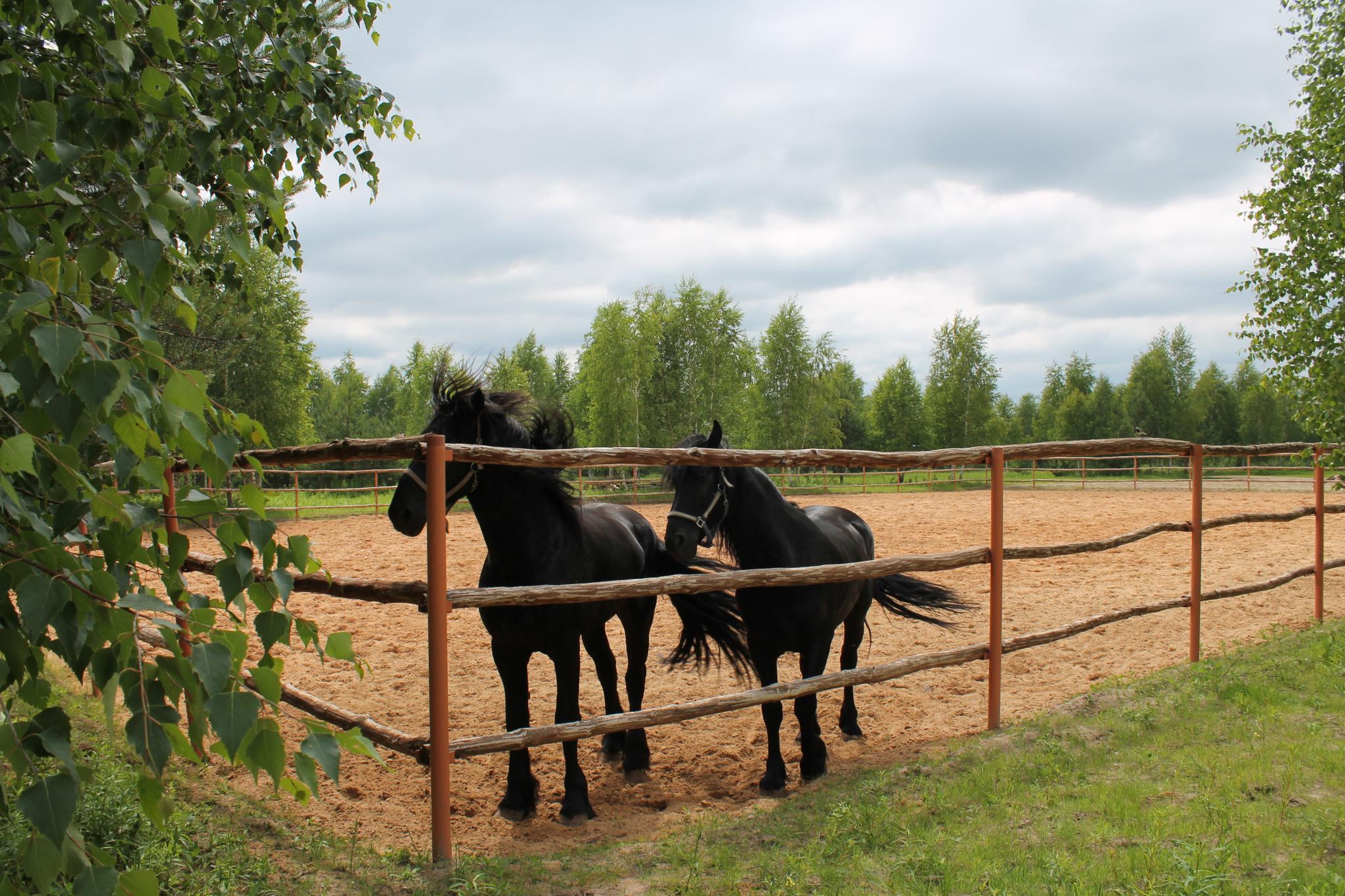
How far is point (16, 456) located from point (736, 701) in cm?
311

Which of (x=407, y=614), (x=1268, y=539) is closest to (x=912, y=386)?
(x=1268, y=539)

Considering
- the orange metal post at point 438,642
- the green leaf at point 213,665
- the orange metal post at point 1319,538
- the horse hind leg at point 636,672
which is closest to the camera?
the green leaf at point 213,665

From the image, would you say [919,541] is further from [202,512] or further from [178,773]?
[202,512]

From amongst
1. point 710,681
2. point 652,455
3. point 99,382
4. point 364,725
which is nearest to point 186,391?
point 99,382

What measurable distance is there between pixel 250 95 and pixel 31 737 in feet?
9.96

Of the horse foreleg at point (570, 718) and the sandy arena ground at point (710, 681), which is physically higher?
the horse foreleg at point (570, 718)

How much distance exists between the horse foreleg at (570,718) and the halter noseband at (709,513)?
751mm

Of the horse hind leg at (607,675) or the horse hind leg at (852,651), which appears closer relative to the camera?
the horse hind leg at (607,675)

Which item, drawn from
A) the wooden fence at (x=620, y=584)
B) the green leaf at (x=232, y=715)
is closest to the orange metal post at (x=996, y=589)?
the wooden fence at (x=620, y=584)

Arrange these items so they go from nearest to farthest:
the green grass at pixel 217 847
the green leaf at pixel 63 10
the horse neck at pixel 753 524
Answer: the green leaf at pixel 63 10, the green grass at pixel 217 847, the horse neck at pixel 753 524

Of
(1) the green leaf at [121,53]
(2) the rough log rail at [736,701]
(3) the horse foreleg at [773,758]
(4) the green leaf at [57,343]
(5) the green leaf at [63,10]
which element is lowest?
(3) the horse foreleg at [773,758]

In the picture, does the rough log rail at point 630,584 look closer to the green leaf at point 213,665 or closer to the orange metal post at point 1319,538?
the green leaf at point 213,665

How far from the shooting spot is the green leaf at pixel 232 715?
0.93m

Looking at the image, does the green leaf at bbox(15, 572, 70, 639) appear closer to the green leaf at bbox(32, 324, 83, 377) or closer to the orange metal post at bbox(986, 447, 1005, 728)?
the green leaf at bbox(32, 324, 83, 377)
